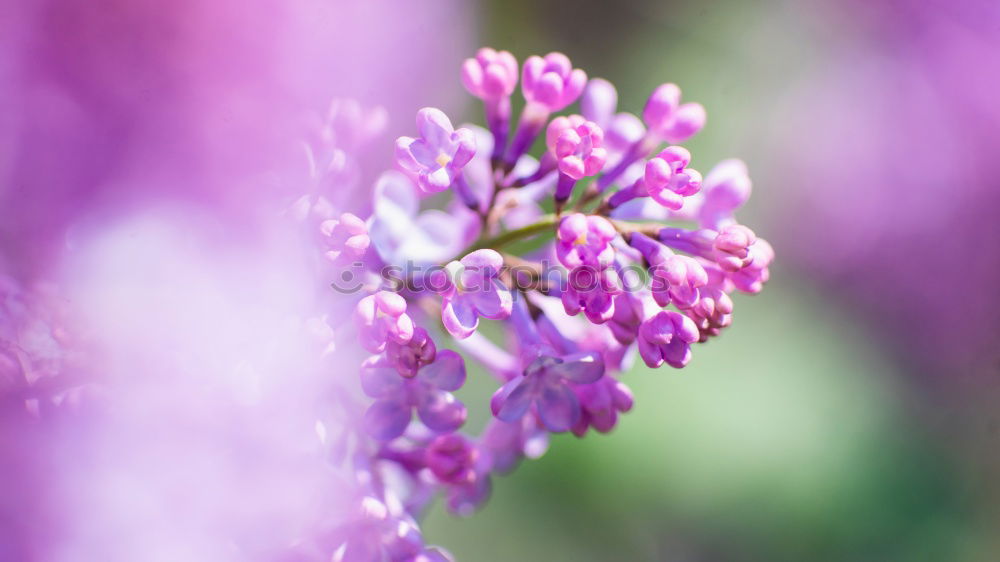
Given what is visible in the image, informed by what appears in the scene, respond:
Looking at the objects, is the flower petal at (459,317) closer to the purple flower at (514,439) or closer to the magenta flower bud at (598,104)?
the purple flower at (514,439)

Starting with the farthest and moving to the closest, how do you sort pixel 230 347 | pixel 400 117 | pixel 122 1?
pixel 400 117, pixel 122 1, pixel 230 347

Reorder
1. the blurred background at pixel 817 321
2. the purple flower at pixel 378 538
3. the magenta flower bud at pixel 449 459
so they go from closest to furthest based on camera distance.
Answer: the purple flower at pixel 378 538
the magenta flower bud at pixel 449 459
the blurred background at pixel 817 321

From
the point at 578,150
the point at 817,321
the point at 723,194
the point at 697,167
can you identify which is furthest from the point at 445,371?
the point at 817,321

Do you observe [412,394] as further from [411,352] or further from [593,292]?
[593,292]

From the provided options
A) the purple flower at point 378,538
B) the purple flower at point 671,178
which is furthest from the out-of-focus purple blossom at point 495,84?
the purple flower at point 378,538

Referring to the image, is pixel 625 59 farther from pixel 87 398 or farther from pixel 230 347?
pixel 87 398

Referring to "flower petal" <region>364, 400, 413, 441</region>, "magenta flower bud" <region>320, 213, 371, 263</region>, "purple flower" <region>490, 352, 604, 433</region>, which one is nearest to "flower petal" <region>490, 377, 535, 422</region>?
"purple flower" <region>490, 352, 604, 433</region>

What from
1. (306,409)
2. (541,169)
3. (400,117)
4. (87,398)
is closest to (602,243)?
(541,169)
